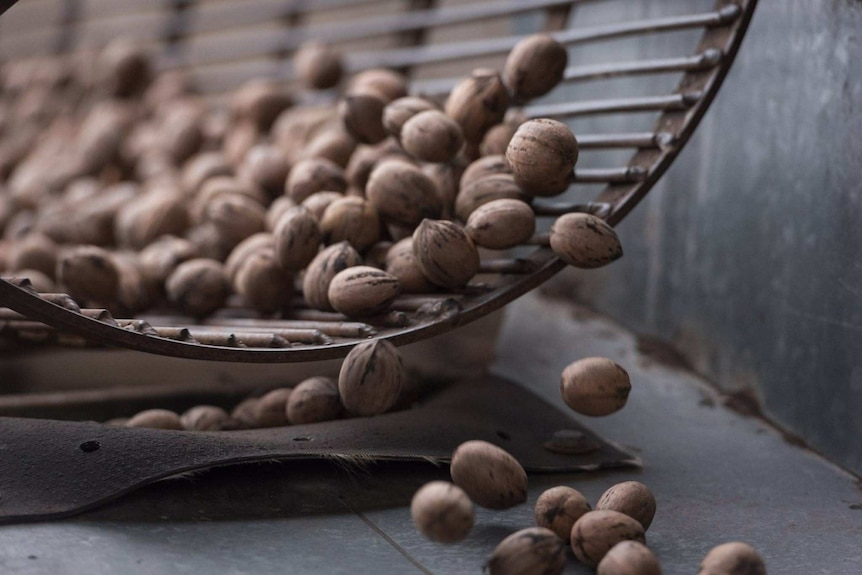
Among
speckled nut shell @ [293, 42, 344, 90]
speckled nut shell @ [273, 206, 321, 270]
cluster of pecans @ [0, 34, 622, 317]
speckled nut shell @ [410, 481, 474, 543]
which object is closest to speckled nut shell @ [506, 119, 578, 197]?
cluster of pecans @ [0, 34, 622, 317]

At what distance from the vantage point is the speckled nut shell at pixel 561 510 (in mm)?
1196

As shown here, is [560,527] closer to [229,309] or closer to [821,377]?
[821,377]

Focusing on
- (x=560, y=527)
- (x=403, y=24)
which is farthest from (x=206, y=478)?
(x=403, y=24)

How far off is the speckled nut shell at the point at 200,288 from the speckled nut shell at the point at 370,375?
2.00 feet

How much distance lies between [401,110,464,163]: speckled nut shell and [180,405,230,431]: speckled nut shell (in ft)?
1.86

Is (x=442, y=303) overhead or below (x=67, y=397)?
overhead

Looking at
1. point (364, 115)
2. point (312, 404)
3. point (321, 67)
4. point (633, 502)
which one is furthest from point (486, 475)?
point (321, 67)

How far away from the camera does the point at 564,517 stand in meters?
1.20

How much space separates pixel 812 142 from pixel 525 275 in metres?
0.55

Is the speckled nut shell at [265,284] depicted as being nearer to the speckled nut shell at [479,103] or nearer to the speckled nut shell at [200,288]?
the speckled nut shell at [200,288]

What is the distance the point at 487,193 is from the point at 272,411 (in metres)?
0.51

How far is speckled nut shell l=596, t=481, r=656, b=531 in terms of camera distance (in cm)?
122

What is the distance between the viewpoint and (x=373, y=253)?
5.53 feet

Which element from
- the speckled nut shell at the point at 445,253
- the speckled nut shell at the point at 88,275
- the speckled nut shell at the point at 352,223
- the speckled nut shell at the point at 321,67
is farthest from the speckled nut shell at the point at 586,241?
the speckled nut shell at the point at 321,67
